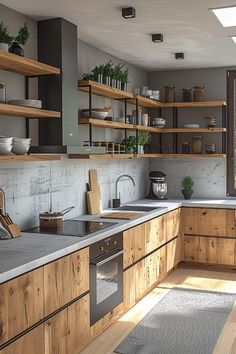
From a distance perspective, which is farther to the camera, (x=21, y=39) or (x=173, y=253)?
(x=173, y=253)


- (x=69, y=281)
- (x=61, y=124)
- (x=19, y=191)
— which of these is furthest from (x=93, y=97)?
(x=69, y=281)

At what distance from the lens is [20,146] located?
326 centimetres

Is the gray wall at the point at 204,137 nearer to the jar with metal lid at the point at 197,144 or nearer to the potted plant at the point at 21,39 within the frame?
the jar with metal lid at the point at 197,144

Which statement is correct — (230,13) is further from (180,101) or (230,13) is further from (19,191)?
(180,101)

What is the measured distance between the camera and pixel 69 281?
3.09 m

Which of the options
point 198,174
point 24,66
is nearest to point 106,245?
point 24,66

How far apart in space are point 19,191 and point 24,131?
484mm

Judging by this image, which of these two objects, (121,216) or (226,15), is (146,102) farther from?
(226,15)

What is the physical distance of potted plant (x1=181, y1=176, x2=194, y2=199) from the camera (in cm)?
606

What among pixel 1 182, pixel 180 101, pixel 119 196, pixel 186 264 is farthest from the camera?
pixel 180 101

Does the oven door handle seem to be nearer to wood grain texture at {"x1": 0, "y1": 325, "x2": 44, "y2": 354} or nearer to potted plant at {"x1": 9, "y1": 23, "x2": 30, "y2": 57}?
wood grain texture at {"x1": 0, "y1": 325, "x2": 44, "y2": 354}

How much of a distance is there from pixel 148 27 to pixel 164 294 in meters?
2.60

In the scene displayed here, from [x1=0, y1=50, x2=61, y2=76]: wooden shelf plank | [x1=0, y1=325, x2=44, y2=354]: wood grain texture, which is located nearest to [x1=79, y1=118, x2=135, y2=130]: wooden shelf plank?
[x1=0, y1=50, x2=61, y2=76]: wooden shelf plank

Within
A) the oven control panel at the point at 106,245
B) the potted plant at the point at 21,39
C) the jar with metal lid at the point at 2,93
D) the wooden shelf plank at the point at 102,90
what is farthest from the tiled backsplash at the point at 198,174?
the jar with metal lid at the point at 2,93
